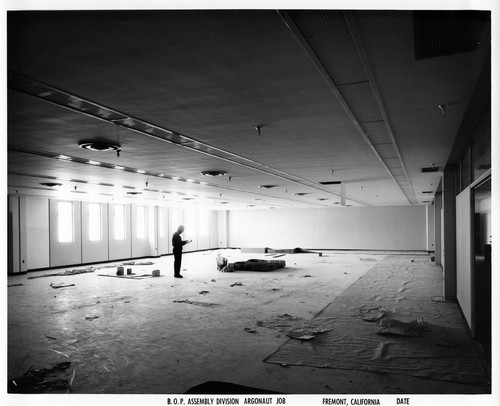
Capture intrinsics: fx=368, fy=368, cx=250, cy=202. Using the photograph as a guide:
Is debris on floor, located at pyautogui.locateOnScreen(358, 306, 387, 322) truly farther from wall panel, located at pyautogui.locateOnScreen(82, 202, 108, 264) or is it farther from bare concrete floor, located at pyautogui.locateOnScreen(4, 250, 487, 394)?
wall panel, located at pyautogui.locateOnScreen(82, 202, 108, 264)

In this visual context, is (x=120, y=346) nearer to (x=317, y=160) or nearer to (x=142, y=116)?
(x=142, y=116)

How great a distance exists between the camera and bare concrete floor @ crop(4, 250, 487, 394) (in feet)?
11.8

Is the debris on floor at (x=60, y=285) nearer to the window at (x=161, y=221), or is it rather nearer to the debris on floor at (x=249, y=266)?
the debris on floor at (x=249, y=266)

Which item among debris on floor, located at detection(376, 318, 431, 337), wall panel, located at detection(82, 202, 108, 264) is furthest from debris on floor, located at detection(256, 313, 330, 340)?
wall panel, located at detection(82, 202, 108, 264)

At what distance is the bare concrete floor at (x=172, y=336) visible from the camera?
359cm

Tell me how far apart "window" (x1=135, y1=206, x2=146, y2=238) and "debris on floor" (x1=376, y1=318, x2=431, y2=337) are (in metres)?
14.8

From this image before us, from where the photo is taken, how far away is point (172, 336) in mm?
5191

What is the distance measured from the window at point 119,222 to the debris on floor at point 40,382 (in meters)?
13.6

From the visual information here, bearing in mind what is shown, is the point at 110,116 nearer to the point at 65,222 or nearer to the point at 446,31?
the point at 446,31

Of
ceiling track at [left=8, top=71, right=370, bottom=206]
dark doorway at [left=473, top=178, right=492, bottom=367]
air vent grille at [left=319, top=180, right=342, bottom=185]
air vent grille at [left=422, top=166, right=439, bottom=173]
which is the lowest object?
dark doorway at [left=473, top=178, right=492, bottom=367]

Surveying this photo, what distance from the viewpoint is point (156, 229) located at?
19125 millimetres

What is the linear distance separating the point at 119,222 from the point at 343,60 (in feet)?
53.0

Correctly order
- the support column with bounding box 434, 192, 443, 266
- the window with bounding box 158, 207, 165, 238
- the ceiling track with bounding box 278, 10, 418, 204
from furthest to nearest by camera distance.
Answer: the window with bounding box 158, 207, 165, 238 → the support column with bounding box 434, 192, 443, 266 → the ceiling track with bounding box 278, 10, 418, 204
